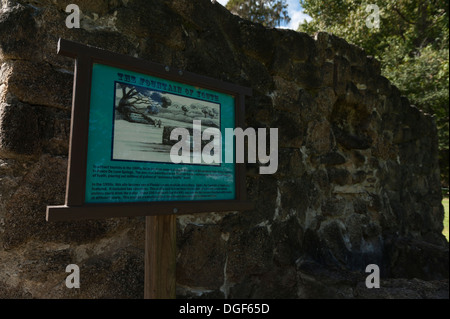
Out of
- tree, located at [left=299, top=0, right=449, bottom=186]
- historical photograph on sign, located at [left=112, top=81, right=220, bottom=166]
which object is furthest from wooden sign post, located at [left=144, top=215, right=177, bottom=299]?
tree, located at [left=299, top=0, right=449, bottom=186]

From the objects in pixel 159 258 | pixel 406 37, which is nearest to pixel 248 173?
pixel 159 258

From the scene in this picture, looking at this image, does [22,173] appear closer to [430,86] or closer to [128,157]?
[128,157]

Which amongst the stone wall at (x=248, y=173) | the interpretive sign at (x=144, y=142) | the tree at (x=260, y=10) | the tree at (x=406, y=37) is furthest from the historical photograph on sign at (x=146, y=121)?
the tree at (x=260, y=10)

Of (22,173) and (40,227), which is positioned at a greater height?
(22,173)

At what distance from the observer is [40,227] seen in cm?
125

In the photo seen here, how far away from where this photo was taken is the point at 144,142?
116 cm

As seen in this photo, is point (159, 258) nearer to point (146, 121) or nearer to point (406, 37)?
point (146, 121)

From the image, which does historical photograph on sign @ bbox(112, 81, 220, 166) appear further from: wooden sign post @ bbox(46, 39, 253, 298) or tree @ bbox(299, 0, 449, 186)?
tree @ bbox(299, 0, 449, 186)

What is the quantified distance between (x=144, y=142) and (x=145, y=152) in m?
0.04

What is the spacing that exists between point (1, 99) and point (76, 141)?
0.45 metres

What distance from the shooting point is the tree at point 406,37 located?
759 cm

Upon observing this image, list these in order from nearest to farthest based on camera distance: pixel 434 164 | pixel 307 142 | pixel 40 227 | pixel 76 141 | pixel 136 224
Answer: pixel 76 141, pixel 40 227, pixel 136 224, pixel 307 142, pixel 434 164

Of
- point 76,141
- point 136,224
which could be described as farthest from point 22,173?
point 136,224

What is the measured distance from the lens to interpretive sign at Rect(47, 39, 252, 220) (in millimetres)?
1047
